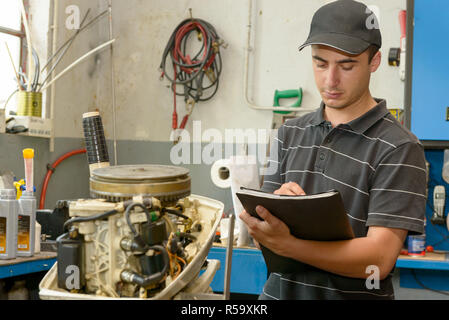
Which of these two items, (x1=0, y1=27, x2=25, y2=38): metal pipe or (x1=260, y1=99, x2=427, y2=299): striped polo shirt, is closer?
(x1=260, y1=99, x2=427, y2=299): striped polo shirt

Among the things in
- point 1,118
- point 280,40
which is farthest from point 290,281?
point 280,40

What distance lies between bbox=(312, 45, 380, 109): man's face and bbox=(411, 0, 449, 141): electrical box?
130 centimetres

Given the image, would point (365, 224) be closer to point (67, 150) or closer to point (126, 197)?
point (126, 197)

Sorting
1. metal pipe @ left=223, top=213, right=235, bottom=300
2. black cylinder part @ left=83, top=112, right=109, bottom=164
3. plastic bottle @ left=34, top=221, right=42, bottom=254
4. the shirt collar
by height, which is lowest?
plastic bottle @ left=34, top=221, right=42, bottom=254

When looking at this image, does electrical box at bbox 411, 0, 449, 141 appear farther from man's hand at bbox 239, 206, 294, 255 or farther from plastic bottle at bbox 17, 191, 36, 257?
plastic bottle at bbox 17, 191, 36, 257

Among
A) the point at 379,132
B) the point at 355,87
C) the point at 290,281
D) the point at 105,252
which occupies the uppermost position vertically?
the point at 355,87

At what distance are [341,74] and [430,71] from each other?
4.57 ft

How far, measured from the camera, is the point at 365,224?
3.52 feet

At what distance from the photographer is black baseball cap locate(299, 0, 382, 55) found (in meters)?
1.05

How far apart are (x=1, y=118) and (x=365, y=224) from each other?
2.01 meters

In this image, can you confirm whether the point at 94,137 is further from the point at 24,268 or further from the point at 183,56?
the point at 183,56

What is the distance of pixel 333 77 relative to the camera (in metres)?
1.10

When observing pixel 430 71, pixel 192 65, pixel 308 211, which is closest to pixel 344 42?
pixel 308 211

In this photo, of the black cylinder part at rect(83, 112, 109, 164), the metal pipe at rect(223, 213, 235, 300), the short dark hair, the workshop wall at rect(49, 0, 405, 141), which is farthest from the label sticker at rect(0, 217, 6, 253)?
the workshop wall at rect(49, 0, 405, 141)
